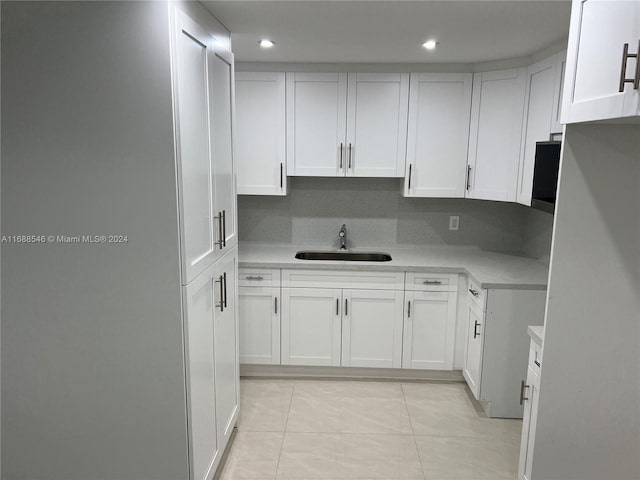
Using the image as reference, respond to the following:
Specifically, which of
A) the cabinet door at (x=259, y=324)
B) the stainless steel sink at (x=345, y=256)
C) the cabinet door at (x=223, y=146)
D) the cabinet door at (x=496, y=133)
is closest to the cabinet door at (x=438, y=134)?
the cabinet door at (x=496, y=133)

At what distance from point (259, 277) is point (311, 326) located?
1.70ft

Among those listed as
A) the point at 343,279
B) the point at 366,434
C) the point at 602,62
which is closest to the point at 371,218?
the point at 343,279

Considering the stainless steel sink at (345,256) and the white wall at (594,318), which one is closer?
the white wall at (594,318)

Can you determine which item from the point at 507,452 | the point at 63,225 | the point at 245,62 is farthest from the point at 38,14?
the point at 507,452

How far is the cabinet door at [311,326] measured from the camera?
3.38 m

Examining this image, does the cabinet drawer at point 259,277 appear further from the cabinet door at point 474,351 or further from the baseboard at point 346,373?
the cabinet door at point 474,351

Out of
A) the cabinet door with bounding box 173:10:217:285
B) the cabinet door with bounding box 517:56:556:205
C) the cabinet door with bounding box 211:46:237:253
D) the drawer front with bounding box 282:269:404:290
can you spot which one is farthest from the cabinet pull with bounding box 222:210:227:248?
the cabinet door with bounding box 517:56:556:205

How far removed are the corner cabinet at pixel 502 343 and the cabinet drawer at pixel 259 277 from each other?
137 centimetres

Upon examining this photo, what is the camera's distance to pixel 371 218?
12.7 ft

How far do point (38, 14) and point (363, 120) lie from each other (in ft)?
7.23

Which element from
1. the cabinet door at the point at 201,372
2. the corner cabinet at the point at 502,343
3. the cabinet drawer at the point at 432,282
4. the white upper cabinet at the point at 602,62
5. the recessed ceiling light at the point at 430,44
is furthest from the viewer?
the cabinet drawer at the point at 432,282

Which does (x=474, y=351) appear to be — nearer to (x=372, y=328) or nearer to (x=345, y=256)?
(x=372, y=328)

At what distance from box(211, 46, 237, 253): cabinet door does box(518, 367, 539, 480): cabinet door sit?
5.05ft

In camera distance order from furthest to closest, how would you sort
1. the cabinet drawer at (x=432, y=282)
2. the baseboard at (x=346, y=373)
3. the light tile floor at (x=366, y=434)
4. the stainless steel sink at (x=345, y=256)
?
1. the stainless steel sink at (x=345, y=256)
2. the baseboard at (x=346, y=373)
3. the cabinet drawer at (x=432, y=282)
4. the light tile floor at (x=366, y=434)
